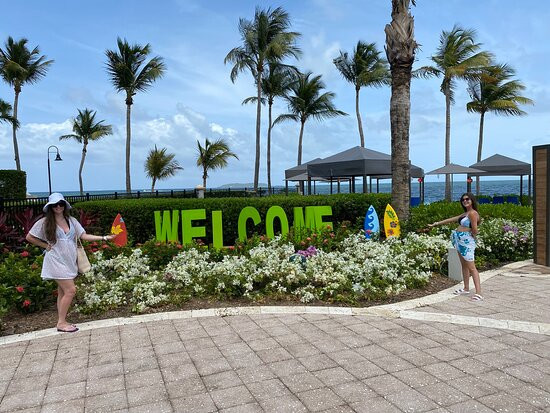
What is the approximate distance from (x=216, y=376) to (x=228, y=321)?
1446 millimetres

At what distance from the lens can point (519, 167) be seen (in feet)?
65.7

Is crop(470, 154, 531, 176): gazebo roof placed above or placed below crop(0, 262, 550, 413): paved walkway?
above

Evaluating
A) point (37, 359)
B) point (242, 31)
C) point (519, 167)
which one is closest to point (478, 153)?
point (519, 167)

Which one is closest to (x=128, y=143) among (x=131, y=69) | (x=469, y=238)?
(x=131, y=69)

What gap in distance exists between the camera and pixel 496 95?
101 feet

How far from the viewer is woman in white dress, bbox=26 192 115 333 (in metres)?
4.69

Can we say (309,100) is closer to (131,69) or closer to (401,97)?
(131,69)

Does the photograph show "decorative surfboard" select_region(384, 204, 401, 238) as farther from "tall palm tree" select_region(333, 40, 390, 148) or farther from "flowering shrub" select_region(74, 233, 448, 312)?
"tall palm tree" select_region(333, 40, 390, 148)

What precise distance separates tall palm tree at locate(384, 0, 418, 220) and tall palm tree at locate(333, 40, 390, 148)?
77.1 feet

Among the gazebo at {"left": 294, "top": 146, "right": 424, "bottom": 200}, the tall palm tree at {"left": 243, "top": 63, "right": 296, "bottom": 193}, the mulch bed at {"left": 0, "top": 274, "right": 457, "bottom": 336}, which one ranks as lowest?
the mulch bed at {"left": 0, "top": 274, "right": 457, "bottom": 336}

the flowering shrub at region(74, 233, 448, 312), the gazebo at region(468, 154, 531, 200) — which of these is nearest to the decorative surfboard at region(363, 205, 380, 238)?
the flowering shrub at region(74, 233, 448, 312)

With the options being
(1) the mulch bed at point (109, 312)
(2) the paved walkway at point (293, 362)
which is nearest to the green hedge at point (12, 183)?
(1) the mulch bed at point (109, 312)

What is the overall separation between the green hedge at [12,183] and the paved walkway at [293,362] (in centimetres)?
1918

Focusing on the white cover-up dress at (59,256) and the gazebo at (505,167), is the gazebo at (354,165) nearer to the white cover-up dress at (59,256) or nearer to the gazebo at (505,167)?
the gazebo at (505,167)
